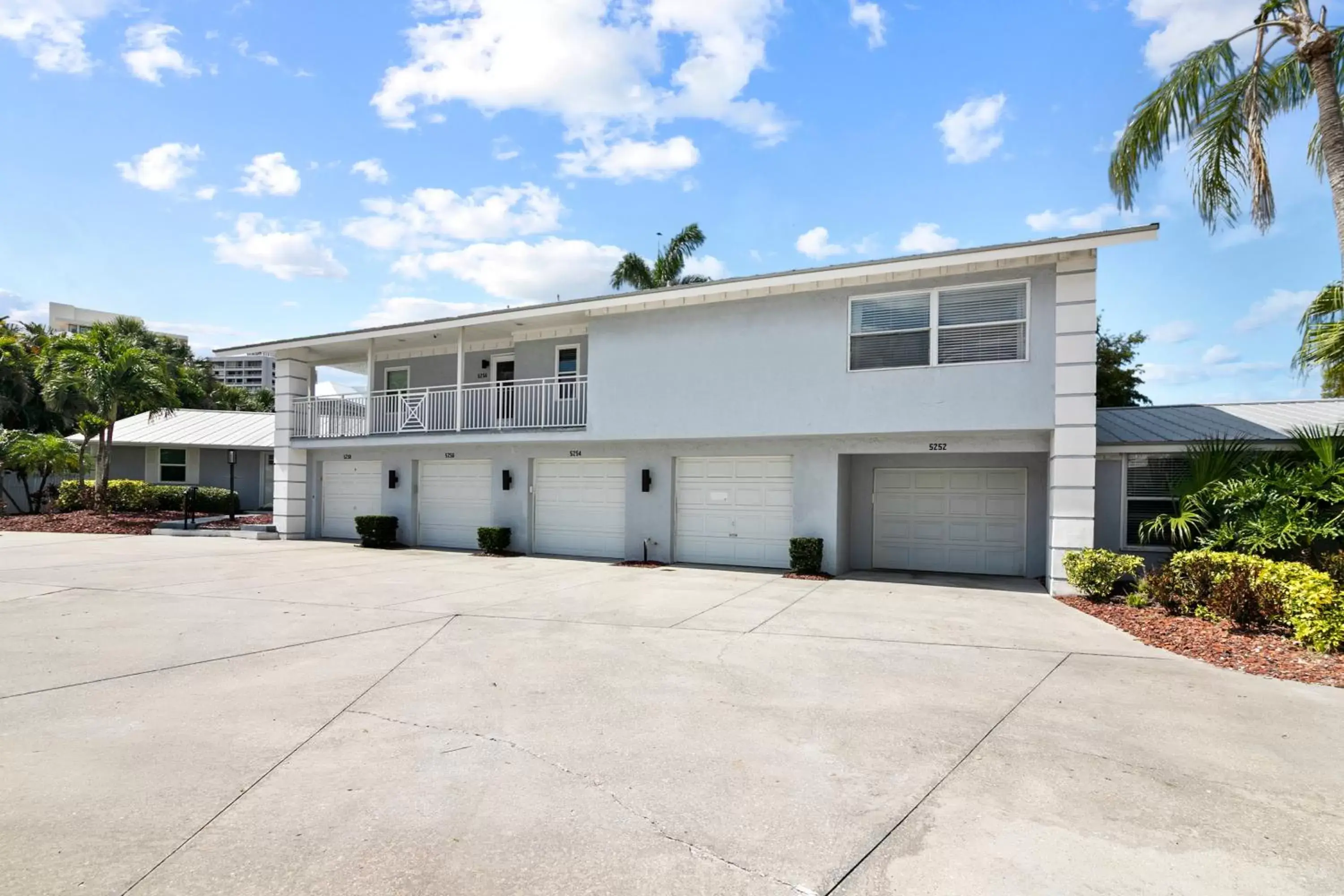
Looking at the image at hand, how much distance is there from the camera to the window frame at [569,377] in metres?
15.5

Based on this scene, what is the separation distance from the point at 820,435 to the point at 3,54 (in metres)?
13.4

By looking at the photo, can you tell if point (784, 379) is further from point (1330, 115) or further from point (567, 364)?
point (1330, 115)

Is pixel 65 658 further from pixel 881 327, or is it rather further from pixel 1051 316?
pixel 1051 316

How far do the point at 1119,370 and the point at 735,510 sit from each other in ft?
63.0

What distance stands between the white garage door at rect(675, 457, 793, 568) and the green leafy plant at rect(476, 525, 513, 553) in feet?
13.4

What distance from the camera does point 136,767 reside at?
4.25m

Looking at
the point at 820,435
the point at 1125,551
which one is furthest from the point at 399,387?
the point at 1125,551

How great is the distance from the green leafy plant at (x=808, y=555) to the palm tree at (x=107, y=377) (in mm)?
19601

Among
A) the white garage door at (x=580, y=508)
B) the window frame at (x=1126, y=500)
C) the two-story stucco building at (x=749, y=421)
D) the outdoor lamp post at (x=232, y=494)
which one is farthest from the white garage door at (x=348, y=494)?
the window frame at (x=1126, y=500)

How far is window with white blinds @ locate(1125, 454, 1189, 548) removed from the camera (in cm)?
1183

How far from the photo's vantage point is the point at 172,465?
1052 inches

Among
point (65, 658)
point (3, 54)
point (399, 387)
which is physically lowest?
point (65, 658)

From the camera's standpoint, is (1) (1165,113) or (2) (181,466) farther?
(2) (181,466)

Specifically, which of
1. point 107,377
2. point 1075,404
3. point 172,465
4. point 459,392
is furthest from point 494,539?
point 172,465
